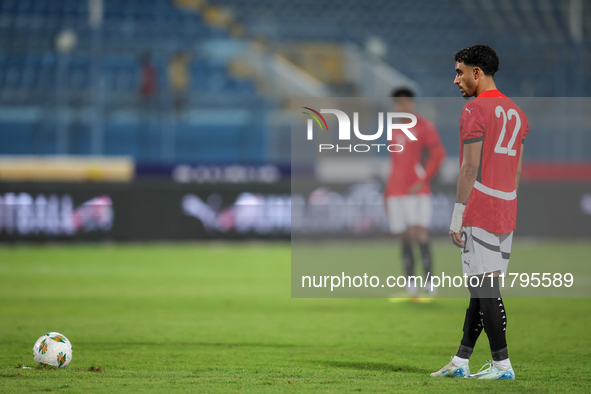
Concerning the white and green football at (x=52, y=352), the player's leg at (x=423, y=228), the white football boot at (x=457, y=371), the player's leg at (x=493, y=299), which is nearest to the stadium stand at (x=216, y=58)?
the player's leg at (x=423, y=228)

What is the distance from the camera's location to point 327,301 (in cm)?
842

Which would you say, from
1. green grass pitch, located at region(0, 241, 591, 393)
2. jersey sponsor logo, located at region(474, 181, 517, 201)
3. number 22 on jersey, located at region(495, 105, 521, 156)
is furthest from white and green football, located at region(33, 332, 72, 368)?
number 22 on jersey, located at region(495, 105, 521, 156)

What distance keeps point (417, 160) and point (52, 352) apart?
4.68 meters

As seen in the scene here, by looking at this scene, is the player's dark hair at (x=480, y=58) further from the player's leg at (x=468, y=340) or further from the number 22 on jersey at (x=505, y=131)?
the player's leg at (x=468, y=340)

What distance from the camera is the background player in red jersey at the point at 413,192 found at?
7809 millimetres

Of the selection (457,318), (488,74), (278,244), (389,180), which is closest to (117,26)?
(278,244)

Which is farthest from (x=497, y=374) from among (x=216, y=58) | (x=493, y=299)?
(x=216, y=58)

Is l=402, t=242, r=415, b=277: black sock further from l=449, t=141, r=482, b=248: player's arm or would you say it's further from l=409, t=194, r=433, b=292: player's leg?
l=449, t=141, r=482, b=248: player's arm

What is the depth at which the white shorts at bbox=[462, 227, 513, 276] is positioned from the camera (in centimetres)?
398

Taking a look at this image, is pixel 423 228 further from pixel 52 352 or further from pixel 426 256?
pixel 52 352

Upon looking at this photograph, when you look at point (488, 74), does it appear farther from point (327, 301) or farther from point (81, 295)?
point (81, 295)

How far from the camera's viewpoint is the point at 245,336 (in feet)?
19.4

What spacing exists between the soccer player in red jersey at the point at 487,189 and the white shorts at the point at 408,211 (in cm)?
384

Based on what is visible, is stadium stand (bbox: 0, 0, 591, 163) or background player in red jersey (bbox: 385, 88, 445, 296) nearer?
background player in red jersey (bbox: 385, 88, 445, 296)
